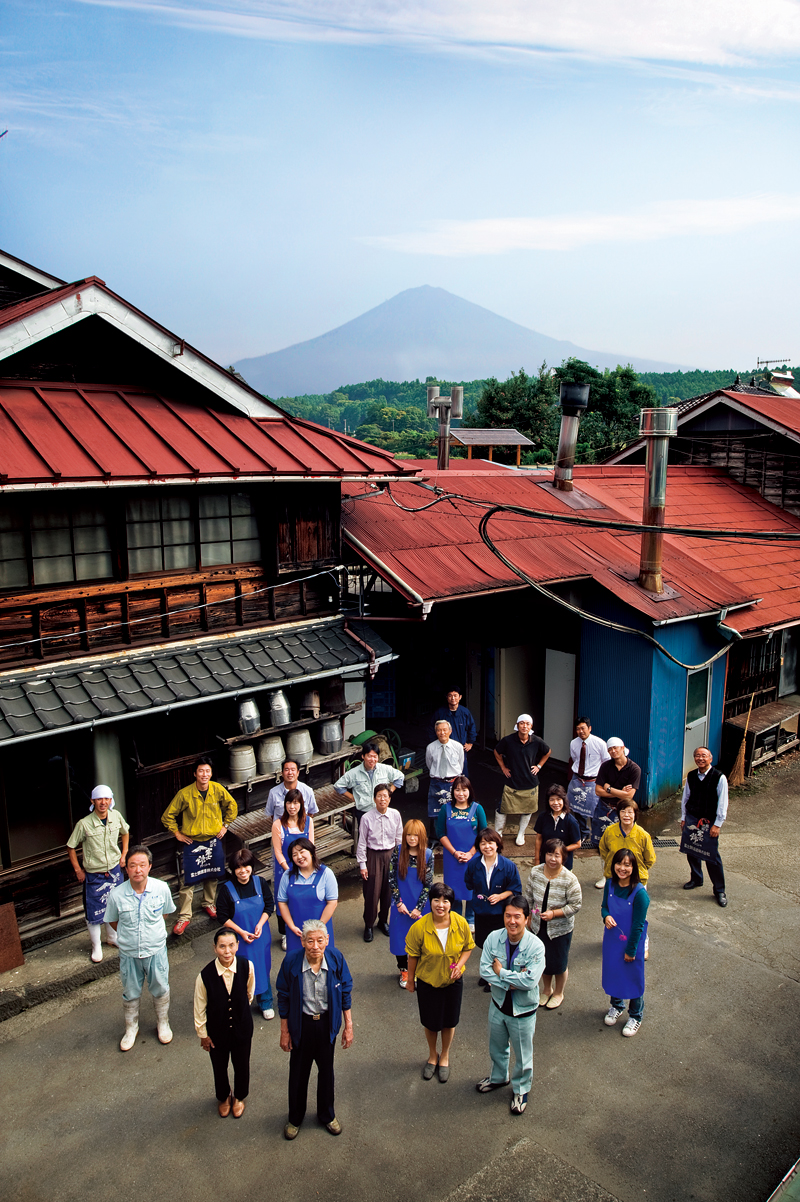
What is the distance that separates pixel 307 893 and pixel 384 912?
229cm

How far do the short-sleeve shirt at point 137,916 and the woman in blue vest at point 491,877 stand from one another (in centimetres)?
282

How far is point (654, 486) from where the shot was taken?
41.6 feet

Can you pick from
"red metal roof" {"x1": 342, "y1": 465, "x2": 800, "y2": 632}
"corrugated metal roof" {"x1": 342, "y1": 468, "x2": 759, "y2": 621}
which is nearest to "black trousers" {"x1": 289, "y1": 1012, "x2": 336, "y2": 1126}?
"corrugated metal roof" {"x1": 342, "y1": 468, "x2": 759, "y2": 621}

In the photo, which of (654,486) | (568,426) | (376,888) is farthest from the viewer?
(568,426)

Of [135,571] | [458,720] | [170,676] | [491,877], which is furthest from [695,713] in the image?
[135,571]

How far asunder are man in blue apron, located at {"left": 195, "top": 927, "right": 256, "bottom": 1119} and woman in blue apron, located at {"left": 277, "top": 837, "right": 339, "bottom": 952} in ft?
3.22

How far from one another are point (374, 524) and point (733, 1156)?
29.1 ft

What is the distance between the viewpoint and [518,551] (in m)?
12.8

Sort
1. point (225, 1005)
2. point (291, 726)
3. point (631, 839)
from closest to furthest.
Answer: point (225, 1005) < point (631, 839) < point (291, 726)

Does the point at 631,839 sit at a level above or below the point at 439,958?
above

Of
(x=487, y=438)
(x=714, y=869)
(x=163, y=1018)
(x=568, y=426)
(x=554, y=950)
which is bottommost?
(x=163, y=1018)

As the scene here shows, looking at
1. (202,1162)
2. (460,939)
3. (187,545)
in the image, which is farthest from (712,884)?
(187,545)

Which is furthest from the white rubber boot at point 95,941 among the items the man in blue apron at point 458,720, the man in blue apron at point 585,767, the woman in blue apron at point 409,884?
the man in blue apron at point 585,767

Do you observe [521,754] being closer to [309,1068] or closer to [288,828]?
[288,828]
